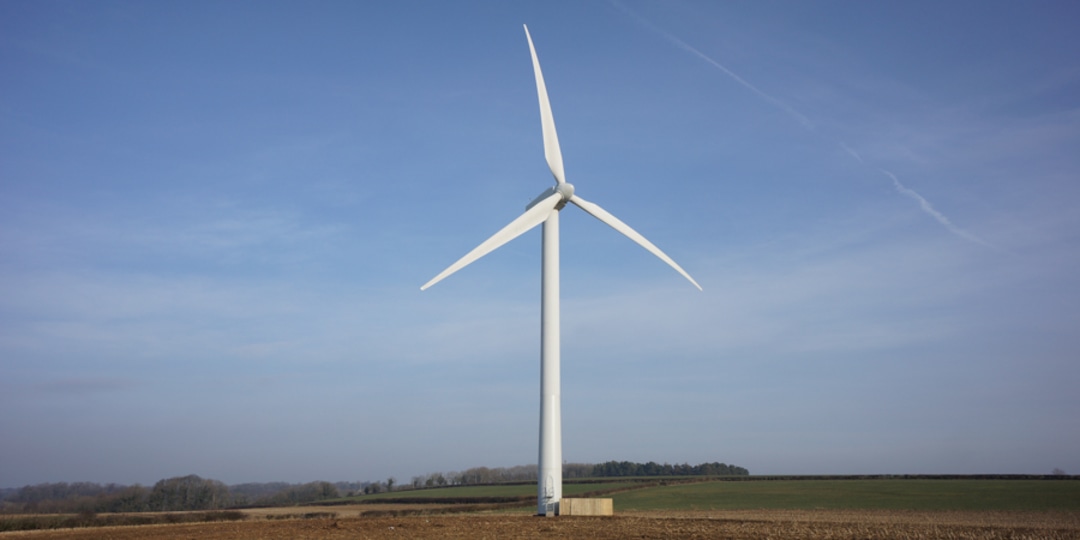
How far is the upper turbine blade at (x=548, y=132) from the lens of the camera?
4216 cm

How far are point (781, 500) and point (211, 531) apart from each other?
50734 mm

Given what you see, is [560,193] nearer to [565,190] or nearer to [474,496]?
[565,190]

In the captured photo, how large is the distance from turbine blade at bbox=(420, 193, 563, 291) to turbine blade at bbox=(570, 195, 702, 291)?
72.8 inches

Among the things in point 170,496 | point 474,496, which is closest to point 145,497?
point 170,496

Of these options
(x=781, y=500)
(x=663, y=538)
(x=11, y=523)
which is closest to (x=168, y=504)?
(x=11, y=523)

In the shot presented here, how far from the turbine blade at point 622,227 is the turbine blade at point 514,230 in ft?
6.07

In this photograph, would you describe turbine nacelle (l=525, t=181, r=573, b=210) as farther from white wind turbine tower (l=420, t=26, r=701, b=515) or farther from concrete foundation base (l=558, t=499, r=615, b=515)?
concrete foundation base (l=558, t=499, r=615, b=515)

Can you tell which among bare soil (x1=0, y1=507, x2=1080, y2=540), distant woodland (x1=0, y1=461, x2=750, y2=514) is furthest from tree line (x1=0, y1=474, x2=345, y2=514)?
bare soil (x1=0, y1=507, x2=1080, y2=540)

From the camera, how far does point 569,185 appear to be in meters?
41.4

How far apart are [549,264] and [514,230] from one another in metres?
2.62

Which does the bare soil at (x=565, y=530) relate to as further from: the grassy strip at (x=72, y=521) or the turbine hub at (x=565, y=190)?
the turbine hub at (x=565, y=190)

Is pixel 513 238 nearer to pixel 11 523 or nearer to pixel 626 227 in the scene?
pixel 626 227

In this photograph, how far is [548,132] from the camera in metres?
42.5

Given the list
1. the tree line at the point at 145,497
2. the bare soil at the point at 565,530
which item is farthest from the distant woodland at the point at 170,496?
the bare soil at the point at 565,530
